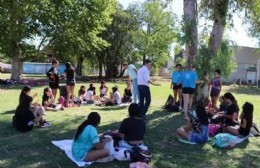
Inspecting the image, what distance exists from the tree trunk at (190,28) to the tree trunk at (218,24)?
70 centimetres

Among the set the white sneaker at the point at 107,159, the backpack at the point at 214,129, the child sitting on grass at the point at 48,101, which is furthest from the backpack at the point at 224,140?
the child sitting on grass at the point at 48,101

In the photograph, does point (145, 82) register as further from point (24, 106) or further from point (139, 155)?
point (139, 155)

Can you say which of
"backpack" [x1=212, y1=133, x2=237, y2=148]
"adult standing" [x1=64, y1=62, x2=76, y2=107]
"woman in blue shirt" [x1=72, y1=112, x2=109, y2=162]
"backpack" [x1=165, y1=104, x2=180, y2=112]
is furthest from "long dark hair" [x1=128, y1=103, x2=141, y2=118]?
"adult standing" [x1=64, y1=62, x2=76, y2=107]

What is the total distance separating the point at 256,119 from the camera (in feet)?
47.8

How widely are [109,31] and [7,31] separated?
1506 cm

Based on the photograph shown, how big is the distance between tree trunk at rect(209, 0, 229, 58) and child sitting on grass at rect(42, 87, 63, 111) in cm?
661

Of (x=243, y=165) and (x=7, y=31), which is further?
(x=7, y=31)

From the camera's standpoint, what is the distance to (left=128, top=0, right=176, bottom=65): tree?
51.2 m

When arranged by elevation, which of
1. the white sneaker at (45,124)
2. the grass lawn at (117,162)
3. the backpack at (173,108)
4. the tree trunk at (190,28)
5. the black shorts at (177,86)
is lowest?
the grass lawn at (117,162)

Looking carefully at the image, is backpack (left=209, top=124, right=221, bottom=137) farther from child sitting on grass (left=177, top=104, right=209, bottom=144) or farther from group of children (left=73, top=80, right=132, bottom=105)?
group of children (left=73, top=80, right=132, bottom=105)

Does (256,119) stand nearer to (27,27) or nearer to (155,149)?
(155,149)

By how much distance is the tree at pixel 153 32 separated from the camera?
2016 inches

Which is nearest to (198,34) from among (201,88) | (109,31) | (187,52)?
(187,52)

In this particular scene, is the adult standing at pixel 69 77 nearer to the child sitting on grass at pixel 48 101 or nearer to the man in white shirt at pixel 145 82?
the child sitting on grass at pixel 48 101
